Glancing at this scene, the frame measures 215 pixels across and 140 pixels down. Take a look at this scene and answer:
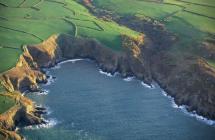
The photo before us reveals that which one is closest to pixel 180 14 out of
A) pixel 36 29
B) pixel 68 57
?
pixel 68 57

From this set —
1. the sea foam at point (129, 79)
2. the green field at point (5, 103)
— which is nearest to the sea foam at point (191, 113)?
the sea foam at point (129, 79)

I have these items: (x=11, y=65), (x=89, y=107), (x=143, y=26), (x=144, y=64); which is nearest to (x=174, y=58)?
(x=144, y=64)

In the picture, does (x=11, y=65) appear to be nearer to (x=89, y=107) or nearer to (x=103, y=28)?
(x=89, y=107)

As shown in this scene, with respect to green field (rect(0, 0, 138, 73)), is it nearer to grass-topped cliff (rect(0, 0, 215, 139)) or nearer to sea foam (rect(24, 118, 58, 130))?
grass-topped cliff (rect(0, 0, 215, 139))

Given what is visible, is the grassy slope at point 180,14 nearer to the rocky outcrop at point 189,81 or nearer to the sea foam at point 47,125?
the rocky outcrop at point 189,81

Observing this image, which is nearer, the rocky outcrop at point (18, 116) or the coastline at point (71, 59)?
the rocky outcrop at point (18, 116)

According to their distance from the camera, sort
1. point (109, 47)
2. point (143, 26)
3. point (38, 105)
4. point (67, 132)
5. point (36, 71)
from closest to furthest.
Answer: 1. point (67, 132)
2. point (38, 105)
3. point (36, 71)
4. point (109, 47)
5. point (143, 26)

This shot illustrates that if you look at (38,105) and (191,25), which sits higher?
(191,25)
